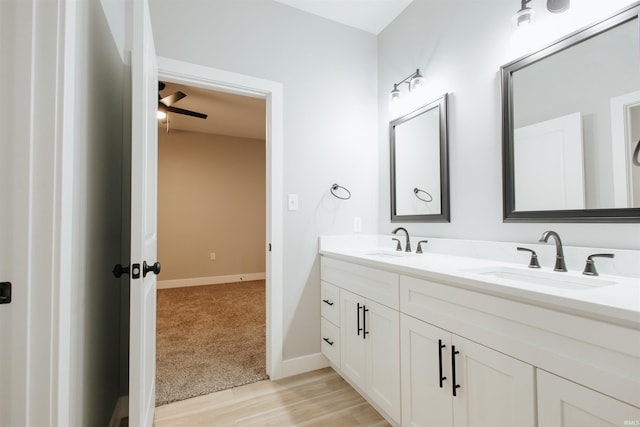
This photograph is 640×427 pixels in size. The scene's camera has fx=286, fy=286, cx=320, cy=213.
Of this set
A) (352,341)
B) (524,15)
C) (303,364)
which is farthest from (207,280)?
(524,15)

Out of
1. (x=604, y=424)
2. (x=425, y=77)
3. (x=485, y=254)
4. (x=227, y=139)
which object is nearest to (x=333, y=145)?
(x=425, y=77)

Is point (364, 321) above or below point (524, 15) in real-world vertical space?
below

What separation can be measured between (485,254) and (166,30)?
2.23 meters

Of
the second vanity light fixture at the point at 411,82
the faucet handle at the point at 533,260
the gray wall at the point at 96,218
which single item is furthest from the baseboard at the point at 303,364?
the second vanity light fixture at the point at 411,82

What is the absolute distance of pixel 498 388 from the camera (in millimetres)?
931

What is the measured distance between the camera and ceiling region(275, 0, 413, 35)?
2055 mm

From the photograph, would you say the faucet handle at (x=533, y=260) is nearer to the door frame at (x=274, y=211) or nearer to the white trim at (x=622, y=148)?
the white trim at (x=622, y=148)

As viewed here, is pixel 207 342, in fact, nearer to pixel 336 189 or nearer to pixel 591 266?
pixel 336 189

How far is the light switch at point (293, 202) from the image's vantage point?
202cm

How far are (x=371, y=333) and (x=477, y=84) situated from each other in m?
1.51

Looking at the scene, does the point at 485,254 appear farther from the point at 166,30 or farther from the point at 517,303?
the point at 166,30

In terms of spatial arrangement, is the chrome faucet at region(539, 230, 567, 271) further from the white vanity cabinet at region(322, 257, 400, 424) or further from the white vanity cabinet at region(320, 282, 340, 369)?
the white vanity cabinet at region(320, 282, 340, 369)

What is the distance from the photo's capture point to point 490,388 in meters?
0.96

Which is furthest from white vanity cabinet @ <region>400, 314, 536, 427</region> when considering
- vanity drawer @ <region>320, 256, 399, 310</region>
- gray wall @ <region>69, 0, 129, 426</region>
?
gray wall @ <region>69, 0, 129, 426</region>
